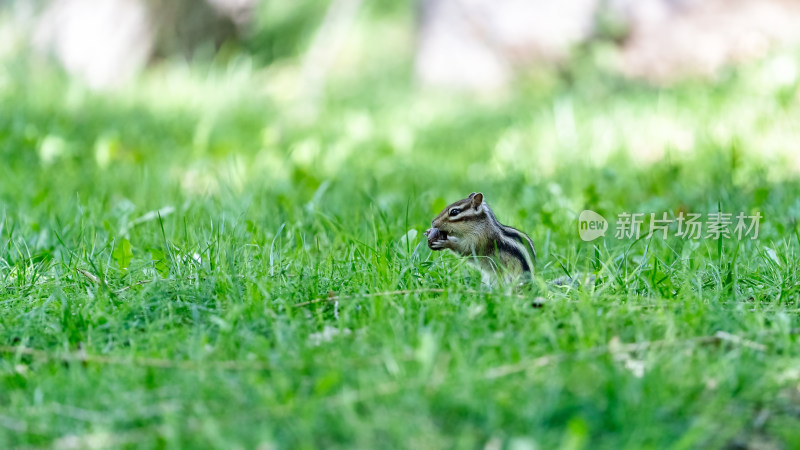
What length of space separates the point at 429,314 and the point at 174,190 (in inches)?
112

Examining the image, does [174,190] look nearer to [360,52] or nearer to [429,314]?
[429,314]

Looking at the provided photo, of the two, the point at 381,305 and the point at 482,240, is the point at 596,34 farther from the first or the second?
the point at 381,305

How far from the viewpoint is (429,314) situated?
2961 millimetres

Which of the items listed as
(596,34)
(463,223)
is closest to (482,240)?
(463,223)

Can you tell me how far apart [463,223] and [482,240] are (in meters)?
0.11

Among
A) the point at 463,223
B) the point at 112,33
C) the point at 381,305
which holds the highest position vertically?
the point at 112,33

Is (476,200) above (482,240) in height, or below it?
above

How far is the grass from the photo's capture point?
231 cm

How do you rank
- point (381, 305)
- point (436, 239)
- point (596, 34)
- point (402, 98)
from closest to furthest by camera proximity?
1. point (381, 305)
2. point (436, 239)
3. point (596, 34)
4. point (402, 98)

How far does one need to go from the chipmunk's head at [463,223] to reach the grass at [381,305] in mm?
97

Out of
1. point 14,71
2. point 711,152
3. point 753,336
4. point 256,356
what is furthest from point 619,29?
point 256,356

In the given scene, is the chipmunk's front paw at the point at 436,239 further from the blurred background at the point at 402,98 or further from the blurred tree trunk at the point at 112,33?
the blurred tree trunk at the point at 112,33

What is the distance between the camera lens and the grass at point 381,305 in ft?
7.59

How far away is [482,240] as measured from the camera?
3670 mm
